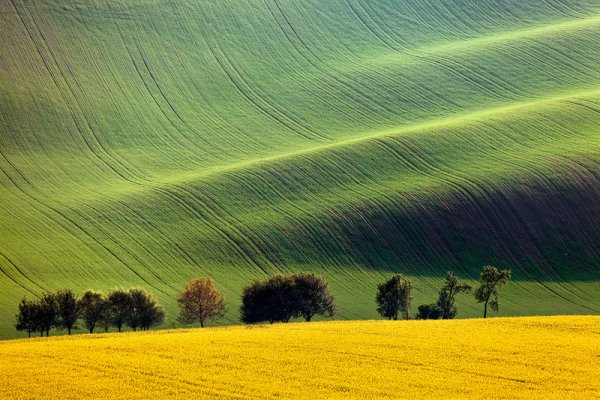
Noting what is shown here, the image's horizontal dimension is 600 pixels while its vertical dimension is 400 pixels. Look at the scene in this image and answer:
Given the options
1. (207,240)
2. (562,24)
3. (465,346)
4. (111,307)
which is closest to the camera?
(465,346)

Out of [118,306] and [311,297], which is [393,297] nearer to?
[311,297]

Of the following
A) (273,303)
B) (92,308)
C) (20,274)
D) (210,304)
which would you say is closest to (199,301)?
(210,304)

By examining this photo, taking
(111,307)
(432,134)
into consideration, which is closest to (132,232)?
(111,307)

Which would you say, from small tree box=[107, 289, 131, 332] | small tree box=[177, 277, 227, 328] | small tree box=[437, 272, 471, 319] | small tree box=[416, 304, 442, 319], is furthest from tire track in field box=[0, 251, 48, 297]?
small tree box=[437, 272, 471, 319]

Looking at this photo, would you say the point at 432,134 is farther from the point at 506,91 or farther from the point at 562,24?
the point at 562,24

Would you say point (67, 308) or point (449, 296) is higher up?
point (449, 296)

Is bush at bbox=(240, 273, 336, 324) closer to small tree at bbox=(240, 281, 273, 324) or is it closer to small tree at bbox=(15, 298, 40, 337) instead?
small tree at bbox=(240, 281, 273, 324)

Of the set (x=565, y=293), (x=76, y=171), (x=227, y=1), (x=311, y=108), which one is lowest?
(x=565, y=293)
